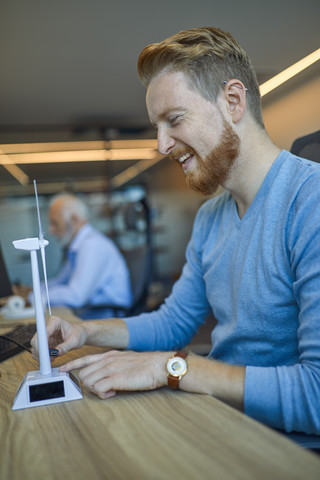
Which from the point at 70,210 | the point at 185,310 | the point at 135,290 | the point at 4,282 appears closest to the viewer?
the point at 185,310

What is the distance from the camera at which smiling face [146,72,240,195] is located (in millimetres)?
1081

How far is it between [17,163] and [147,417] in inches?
239

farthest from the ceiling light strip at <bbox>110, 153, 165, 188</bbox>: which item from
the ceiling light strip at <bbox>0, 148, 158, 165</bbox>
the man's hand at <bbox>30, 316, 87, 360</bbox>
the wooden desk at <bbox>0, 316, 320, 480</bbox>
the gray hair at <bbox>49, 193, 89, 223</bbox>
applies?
the wooden desk at <bbox>0, 316, 320, 480</bbox>

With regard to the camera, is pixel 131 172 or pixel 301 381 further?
pixel 131 172

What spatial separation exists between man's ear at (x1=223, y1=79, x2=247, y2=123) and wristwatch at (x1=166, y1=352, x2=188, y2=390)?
66 centimetres

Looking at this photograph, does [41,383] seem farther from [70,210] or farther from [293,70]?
[70,210]

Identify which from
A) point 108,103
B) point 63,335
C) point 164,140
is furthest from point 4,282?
point 108,103

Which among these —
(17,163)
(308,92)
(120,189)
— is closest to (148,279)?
(308,92)

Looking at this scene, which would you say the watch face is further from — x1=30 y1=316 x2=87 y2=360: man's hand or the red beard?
the red beard

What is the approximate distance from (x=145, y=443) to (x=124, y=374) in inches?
8.2

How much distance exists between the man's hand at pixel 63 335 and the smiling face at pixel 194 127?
53 cm

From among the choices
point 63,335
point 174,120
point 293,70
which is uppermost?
point 293,70

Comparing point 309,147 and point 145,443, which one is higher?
point 309,147

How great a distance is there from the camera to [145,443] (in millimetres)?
556
